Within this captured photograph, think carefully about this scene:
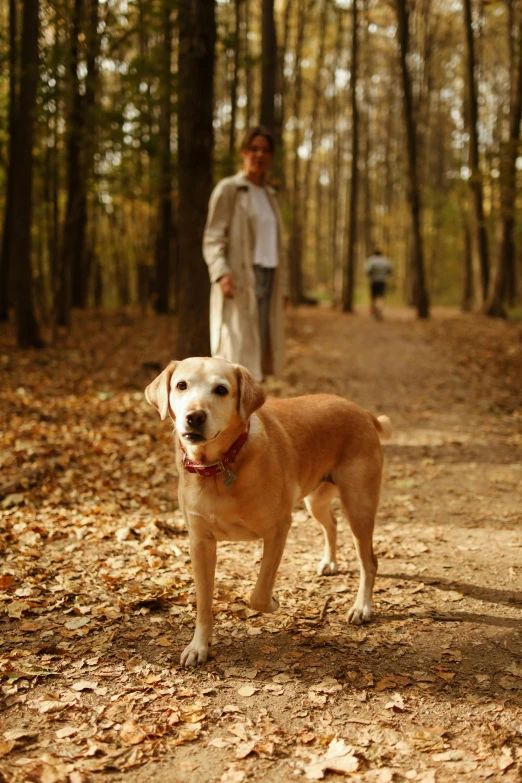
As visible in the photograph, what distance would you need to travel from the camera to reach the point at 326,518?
439 centimetres

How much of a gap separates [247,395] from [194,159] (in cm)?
603

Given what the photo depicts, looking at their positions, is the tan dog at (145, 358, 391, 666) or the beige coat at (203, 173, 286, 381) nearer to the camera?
the tan dog at (145, 358, 391, 666)

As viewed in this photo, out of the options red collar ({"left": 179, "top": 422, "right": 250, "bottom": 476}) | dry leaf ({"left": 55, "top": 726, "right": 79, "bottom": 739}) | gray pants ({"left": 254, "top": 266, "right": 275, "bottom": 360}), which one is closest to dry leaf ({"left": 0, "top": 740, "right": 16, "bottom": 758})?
dry leaf ({"left": 55, "top": 726, "right": 79, "bottom": 739})

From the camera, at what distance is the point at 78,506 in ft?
18.5

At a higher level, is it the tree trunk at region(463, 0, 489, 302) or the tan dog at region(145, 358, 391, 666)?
the tree trunk at region(463, 0, 489, 302)

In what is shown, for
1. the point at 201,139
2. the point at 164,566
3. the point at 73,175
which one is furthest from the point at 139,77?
the point at 164,566

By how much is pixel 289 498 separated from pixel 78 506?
9.09ft

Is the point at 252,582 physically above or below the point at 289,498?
below

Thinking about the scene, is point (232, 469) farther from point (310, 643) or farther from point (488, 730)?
point (488, 730)

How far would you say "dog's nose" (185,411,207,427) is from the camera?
9.78ft

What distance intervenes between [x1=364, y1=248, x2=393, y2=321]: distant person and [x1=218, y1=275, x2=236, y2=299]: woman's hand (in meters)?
16.3

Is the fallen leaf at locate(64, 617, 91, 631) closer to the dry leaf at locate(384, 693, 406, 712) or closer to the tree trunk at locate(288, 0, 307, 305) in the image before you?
the dry leaf at locate(384, 693, 406, 712)

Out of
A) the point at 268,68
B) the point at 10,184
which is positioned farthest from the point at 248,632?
the point at 10,184

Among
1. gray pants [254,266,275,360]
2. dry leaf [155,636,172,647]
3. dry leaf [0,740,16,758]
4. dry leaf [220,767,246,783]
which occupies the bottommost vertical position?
dry leaf [220,767,246,783]
